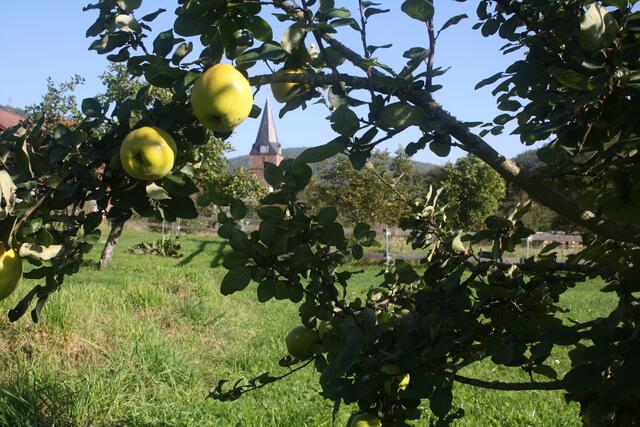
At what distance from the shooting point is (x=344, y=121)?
0.88 m

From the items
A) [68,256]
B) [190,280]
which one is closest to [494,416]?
[68,256]

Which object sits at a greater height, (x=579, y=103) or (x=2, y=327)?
(x=579, y=103)

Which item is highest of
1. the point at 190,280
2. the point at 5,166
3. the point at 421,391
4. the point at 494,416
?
the point at 5,166

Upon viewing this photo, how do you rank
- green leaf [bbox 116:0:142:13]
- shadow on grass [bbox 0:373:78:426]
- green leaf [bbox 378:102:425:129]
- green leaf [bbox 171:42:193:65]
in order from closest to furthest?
green leaf [bbox 378:102:425:129] < green leaf [bbox 171:42:193:65] < green leaf [bbox 116:0:142:13] < shadow on grass [bbox 0:373:78:426]

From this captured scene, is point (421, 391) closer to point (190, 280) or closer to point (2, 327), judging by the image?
point (2, 327)

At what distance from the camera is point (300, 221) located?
1.06 meters

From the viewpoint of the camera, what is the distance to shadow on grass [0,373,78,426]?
2531 millimetres

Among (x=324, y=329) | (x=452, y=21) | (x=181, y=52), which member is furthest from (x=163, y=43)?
(x=324, y=329)

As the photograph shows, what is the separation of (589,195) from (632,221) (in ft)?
0.46

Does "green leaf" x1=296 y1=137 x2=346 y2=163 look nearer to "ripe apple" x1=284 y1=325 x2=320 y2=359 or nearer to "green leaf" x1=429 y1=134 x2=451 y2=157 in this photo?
"green leaf" x1=429 y1=134 x2=451 y2=157

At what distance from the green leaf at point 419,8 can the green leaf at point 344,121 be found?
186 mm

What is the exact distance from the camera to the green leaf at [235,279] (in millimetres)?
1025

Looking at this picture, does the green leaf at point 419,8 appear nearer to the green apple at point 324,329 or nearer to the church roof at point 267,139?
the green apple at point 324,329

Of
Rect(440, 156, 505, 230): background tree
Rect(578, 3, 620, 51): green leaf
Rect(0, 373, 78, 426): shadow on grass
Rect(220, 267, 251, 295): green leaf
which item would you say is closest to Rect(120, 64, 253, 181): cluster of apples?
Rect(220, 267, 251, 295): green leaf
